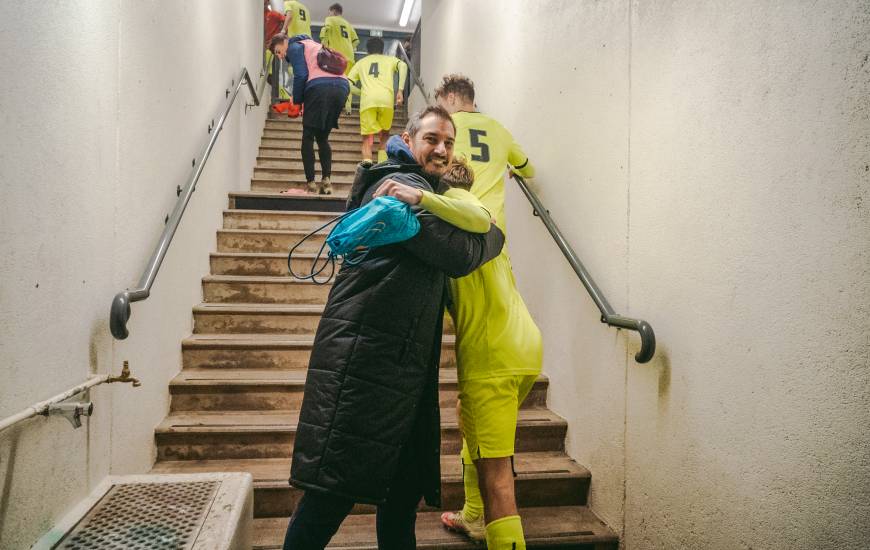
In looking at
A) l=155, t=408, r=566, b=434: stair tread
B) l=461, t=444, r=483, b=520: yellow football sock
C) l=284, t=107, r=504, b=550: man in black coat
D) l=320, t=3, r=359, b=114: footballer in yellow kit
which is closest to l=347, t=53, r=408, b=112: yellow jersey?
l=320, t=3, r=359, b=114: footballer in yellow kit

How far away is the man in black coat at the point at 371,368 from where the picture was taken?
1.24m

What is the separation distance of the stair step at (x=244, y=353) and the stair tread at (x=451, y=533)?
96 centimetres

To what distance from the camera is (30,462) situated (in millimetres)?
1421

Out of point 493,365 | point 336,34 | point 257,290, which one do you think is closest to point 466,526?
point 493,365

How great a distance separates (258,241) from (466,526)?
257 centimetres

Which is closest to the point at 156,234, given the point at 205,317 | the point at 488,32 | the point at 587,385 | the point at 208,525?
the point at 205,317

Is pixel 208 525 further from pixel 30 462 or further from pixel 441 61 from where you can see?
pixel 441 61

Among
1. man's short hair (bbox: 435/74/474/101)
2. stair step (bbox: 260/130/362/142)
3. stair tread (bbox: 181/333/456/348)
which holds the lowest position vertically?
stair tread (bbox: 181/333/456/348)

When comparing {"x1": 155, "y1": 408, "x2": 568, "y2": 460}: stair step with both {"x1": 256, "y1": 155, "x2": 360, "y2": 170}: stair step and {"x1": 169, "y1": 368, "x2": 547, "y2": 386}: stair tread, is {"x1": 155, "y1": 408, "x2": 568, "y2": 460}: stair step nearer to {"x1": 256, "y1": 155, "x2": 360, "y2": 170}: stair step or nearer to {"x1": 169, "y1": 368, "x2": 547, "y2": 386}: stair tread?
{"x1": 169, "y1": 368, "x2": 547, "y2": 386}: stair tread

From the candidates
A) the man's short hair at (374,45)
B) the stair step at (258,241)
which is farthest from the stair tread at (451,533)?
the man's short hair at (374,45)

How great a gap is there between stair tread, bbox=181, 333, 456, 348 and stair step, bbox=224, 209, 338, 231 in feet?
3.84

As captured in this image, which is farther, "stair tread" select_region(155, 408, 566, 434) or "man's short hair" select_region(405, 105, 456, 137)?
"stair tread" select_region(155, 408, 566, 434)

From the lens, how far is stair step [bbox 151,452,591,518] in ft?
7.26

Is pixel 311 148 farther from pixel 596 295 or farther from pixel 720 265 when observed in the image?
pixel 720 265
